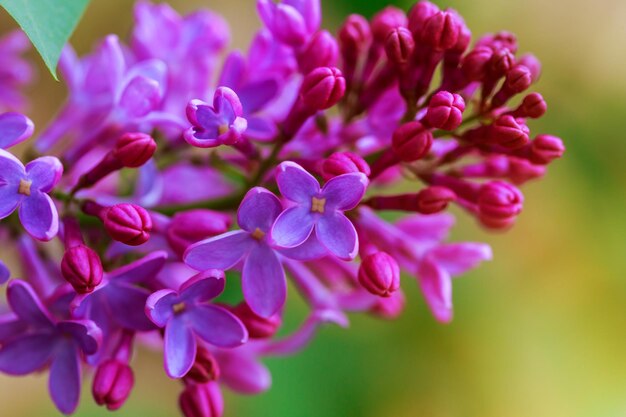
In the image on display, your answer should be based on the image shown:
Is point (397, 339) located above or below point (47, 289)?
below

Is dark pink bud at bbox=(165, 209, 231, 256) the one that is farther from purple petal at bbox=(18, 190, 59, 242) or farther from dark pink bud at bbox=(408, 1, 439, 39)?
dark pink bud at bbox=(408, 1, 439, 39)

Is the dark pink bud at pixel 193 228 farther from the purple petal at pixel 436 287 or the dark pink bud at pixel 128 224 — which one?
the purple petal at pixel 436 287

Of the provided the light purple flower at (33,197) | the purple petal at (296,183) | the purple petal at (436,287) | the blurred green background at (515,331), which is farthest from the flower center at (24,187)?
the blurred green background at (515,331)

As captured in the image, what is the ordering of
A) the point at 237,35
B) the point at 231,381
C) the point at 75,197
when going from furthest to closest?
the point at 237,35, the point at 231,381, the point at 75,197

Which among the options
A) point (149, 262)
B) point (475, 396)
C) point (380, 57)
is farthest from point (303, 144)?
point (475, 396)

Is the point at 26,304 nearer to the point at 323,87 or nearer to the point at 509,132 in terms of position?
the point at 323,87

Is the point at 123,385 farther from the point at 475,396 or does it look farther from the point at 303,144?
the point at 475,396
